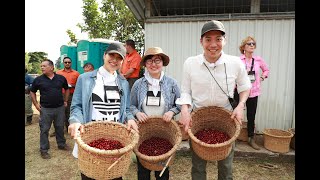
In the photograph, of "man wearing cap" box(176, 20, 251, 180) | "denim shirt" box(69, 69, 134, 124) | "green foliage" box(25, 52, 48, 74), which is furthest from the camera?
"green foliage" box(25, 52, 48, 74)

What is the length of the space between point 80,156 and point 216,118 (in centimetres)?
145

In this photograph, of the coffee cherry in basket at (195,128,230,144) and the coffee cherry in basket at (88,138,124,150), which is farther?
the coffee cherry in basket at (195,128,230,144)

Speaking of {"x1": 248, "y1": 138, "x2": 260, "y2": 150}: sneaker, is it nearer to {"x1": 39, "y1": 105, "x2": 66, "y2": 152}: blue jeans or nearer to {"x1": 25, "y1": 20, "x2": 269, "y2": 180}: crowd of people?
{"x1": 25, "y1": 20, "x2": 269, "y2": 180}: crowd of people

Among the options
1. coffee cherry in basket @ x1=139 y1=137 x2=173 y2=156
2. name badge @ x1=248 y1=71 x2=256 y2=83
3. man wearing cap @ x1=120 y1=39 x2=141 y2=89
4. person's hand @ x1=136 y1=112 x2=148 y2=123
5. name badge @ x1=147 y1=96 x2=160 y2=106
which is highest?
man wearing cap @ x1=120 y1=39 x2=141 y2=89

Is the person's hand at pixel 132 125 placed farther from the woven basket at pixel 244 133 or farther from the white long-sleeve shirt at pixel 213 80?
the woven basket at pixel 244 133

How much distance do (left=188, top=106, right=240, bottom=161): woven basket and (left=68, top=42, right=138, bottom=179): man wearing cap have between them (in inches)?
24.4

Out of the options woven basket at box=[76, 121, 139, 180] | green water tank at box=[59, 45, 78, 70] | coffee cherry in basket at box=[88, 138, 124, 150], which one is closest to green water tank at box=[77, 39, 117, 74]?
green water tank at box=[59, 45, 78, 70]

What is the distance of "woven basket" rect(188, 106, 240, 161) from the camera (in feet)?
7.68

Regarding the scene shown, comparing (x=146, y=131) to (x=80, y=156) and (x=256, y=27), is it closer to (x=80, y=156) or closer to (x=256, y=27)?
(x=80, y=156)

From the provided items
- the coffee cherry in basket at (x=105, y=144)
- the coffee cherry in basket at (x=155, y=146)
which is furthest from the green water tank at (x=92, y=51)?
the coffee cherry in basket at (x=105, y=144)

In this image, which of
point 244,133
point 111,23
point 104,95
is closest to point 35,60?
point 111,23

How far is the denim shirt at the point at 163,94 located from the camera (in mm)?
2875

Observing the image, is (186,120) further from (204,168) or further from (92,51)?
(92,51)
